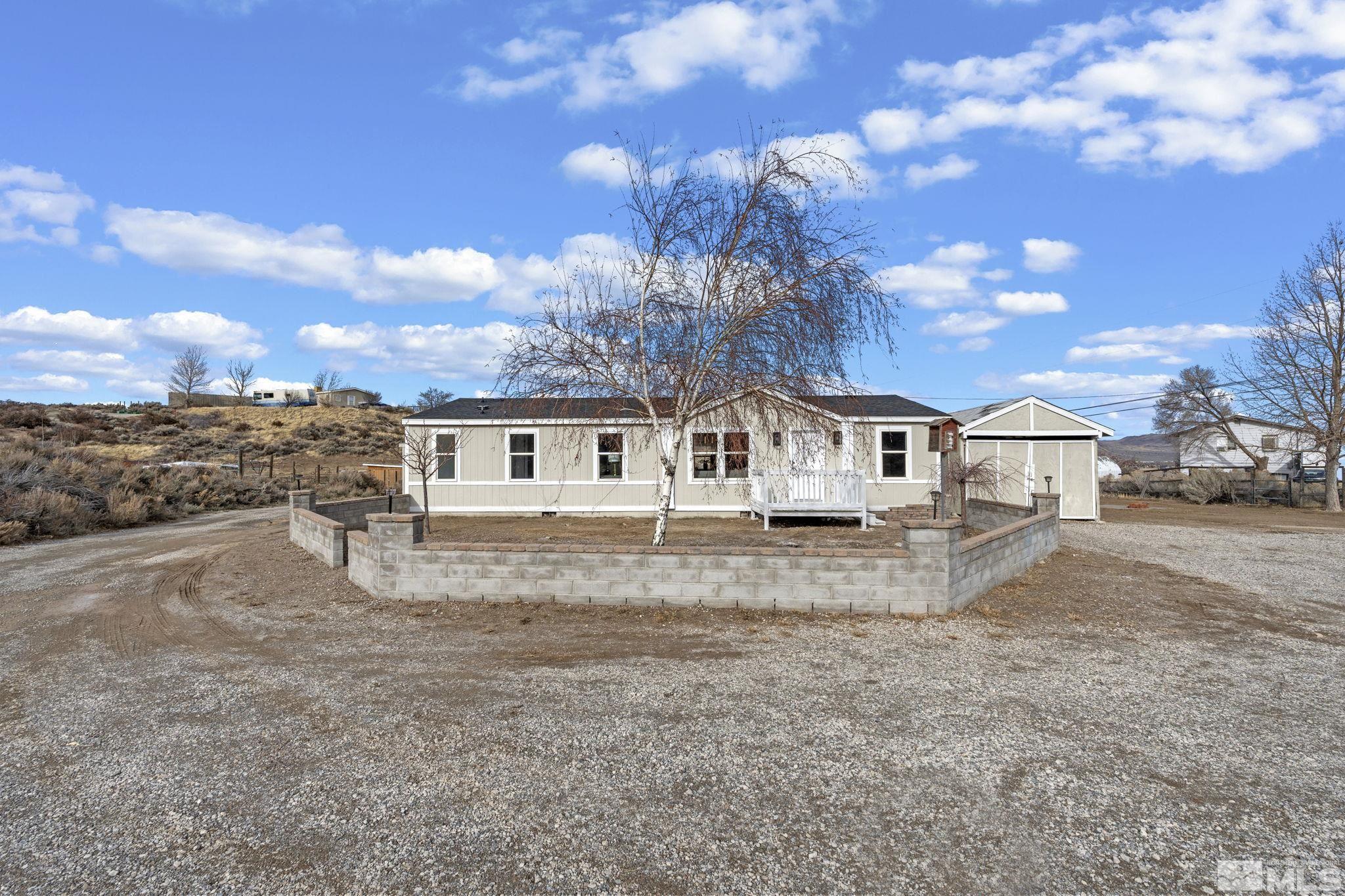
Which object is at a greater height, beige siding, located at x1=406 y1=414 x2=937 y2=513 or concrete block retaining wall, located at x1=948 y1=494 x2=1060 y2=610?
beige siding, located at x1=406 y1=414 x2=937 y2=513

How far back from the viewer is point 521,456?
1834cm

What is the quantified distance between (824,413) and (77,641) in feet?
26.1

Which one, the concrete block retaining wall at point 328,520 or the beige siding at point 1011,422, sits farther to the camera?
the beige siding at point 1011,422

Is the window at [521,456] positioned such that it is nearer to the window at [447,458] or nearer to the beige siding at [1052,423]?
the window at [447,458]

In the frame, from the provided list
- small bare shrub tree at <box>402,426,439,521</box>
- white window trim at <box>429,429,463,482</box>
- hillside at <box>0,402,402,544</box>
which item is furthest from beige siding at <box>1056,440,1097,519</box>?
hillside at <box>0,402,402,544</box>

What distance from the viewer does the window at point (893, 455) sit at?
1791cm

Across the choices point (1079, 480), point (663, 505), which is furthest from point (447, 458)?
point (1079, 480)

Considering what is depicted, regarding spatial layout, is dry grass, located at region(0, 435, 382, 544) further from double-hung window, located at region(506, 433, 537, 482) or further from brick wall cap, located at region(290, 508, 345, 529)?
double-hung window, located at region(506, 433, 537, 482)

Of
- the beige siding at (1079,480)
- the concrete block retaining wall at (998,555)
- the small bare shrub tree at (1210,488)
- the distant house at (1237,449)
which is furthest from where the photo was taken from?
the distant house at (1237,449)

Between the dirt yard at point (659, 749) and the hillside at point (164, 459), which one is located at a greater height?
the hillside at point (164, 459)

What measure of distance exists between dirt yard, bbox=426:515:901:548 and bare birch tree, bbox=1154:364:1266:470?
23040mm

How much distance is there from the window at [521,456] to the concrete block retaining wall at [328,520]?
2.74m

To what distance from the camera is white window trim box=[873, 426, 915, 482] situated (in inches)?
700

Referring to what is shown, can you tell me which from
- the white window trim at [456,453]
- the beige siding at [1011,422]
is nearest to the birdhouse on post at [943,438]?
the beige siding at [1011,422]
